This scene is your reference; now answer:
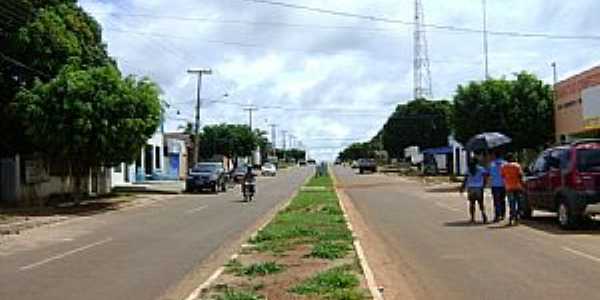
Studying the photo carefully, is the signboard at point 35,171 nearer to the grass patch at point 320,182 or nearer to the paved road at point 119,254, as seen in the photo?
the paved road at point 119,254

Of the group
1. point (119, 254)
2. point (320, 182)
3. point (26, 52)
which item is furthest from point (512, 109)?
point (119, 254)

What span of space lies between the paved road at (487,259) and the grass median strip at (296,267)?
58 cm

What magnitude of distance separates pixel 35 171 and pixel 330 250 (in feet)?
88.0

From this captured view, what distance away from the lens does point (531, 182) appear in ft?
74.4

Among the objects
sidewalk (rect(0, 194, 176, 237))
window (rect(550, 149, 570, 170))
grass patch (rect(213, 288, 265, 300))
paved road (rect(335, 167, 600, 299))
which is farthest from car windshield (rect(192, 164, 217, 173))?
grass patch (rect(213, 288, 265, 300))

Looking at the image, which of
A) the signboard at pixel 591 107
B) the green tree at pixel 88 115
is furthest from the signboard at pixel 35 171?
the signboard at pixel 591 107

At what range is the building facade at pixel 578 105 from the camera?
4019cm

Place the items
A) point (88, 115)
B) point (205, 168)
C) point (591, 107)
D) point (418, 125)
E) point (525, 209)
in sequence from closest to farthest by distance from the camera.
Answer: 1. point (525, 209)
2. point (88, 115)
3. point (591, 107)
4. point (205, 168)
5. point (418, 125)

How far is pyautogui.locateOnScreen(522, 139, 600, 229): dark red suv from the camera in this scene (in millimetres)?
19562

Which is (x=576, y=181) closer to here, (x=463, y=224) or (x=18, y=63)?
(x=463, y=224)

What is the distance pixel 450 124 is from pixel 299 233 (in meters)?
34.0

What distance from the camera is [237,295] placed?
Result: 10.8m

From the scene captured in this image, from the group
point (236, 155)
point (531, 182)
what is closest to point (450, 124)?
point (531, 182)

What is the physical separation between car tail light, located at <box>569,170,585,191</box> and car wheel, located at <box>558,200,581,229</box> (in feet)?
1.40
